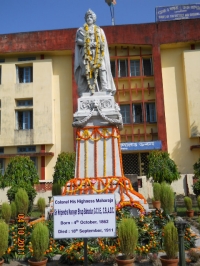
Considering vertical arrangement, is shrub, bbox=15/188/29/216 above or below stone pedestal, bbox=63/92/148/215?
below

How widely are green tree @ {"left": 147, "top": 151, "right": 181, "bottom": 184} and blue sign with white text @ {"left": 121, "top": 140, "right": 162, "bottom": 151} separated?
435 cm

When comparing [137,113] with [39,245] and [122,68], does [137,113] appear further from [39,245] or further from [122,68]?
[39,245]

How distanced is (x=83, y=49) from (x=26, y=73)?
603 inches

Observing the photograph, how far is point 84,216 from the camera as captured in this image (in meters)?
3.89

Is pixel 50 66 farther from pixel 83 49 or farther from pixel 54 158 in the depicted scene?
pixel 83 49

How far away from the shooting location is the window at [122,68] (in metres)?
22.8

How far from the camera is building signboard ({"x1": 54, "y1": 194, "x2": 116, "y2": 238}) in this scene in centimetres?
384

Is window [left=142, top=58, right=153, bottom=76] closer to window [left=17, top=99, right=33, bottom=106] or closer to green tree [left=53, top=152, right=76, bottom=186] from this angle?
window [left=17, top=99, right=33, bottom=106]

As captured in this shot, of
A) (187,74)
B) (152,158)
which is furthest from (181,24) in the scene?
(152,158)

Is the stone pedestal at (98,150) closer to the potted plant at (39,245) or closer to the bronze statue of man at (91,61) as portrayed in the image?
the bronze statue of man at (91,61)

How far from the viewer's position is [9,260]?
19.1 ft

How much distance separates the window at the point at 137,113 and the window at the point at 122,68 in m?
Answer: 2.47

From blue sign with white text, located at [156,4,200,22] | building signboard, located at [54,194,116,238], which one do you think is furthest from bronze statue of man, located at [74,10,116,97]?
blue sign with white text, located at [156,4,200,22]

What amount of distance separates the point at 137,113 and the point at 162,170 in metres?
7.70
